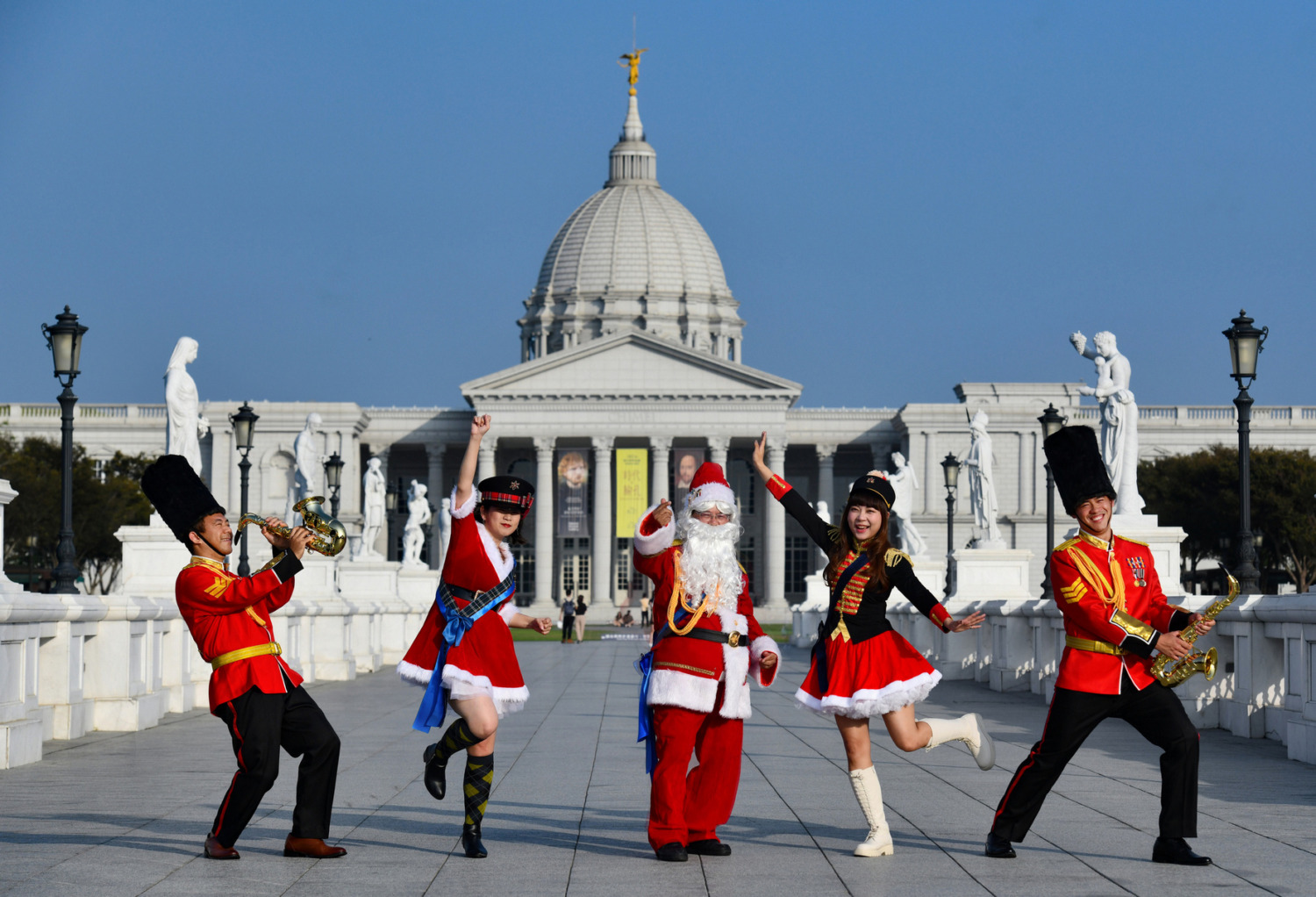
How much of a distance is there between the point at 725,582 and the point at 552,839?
1820 mm

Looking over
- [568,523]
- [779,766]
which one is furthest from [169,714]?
[568,523]

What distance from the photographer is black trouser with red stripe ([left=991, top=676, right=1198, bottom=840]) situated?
8922 mm

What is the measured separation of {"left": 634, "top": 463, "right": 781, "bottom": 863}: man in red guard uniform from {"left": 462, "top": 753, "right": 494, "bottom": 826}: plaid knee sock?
89 centimetres

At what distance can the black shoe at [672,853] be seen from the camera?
9.09 meters

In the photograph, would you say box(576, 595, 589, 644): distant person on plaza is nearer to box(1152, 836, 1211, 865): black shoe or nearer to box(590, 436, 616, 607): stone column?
box(590, 436, 616, 607): stone column

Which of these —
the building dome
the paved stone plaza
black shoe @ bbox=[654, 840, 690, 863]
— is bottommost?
the paved stone plaza

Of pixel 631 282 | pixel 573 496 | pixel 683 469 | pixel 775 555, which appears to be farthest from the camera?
pixel 631 282

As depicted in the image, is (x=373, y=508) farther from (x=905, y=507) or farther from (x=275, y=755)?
(x=275, y=755)

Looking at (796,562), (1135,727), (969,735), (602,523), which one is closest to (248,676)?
(969,735)

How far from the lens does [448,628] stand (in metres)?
9.45

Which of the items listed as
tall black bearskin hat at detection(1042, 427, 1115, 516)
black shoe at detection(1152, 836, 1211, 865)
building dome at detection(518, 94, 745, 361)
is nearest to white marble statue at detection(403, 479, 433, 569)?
tall black bearskin hat at detection(1042, 427, 1115, 516)

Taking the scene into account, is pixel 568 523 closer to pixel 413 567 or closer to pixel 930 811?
pixel 413 567

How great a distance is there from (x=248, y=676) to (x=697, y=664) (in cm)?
237

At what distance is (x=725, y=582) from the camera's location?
31.6ft
